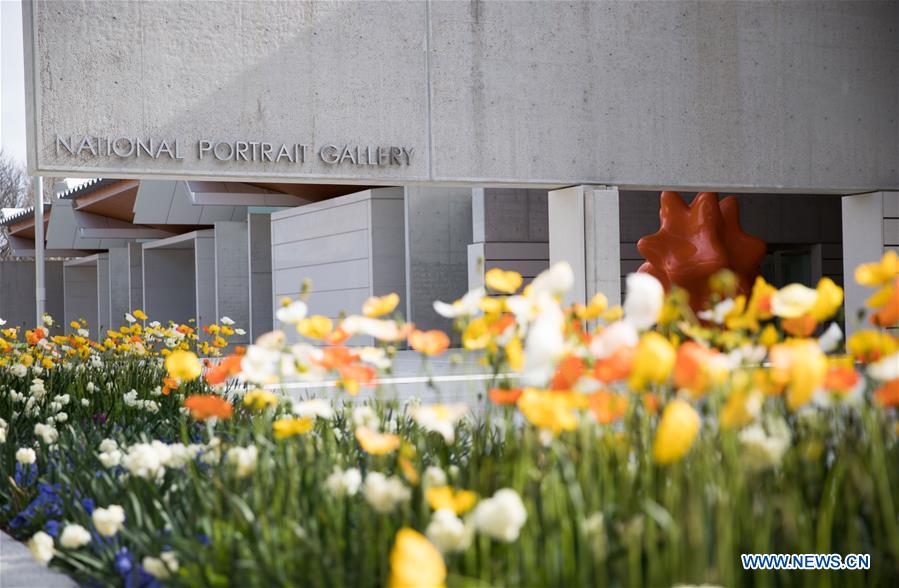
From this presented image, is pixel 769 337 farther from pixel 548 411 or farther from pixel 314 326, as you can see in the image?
pixel 314 326

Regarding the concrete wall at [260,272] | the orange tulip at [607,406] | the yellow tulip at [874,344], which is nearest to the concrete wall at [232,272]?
the concrete wall at [260,272]

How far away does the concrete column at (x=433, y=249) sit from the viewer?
22406 mm

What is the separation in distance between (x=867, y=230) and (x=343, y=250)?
1253 centimetres

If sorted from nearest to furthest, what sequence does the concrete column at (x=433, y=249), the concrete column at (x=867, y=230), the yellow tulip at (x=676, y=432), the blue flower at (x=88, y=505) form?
1. the yellow tulip at (x=676, y=432)
2. the blue flower at (x=88, y=505)
3. the concrete column at (x=867, y=230)
4. the concrete column at (x=433, y=249)

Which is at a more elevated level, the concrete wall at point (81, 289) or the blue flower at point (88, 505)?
the concrete wall at point (81, 289)

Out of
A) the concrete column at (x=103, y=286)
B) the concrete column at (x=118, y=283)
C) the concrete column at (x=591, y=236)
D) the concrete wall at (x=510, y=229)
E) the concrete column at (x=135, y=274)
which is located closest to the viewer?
the concrete column at (x=591, y=236)

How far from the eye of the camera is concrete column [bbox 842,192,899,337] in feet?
44.7

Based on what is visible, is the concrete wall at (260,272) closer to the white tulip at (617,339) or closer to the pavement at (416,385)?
the pavement at (416,385)

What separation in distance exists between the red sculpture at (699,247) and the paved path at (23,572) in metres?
13.0

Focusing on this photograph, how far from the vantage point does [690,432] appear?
179cm

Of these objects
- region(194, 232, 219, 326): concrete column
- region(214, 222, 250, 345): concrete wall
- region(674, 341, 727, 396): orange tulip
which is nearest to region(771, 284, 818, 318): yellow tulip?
region(674, 341, 727, 396): orange tulip

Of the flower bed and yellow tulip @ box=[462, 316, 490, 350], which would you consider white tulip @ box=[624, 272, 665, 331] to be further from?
yellow tulip @ box=[462, 316, 490, 350]

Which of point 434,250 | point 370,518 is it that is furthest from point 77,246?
point 370,518

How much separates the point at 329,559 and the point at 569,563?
64cm
